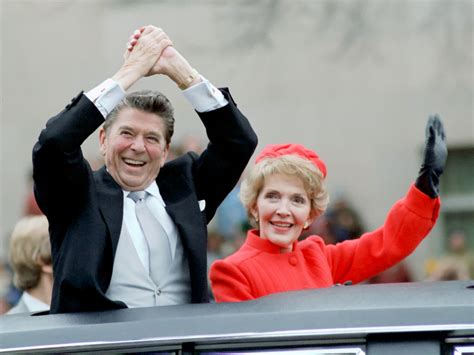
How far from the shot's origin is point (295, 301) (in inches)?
132

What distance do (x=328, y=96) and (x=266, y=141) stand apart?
3.00 ft

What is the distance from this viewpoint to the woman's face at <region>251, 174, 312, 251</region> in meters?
4.40

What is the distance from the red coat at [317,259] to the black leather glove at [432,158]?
4 centimetres

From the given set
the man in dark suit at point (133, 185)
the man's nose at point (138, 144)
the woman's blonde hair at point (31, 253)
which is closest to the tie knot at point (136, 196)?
the man in dark suit at point (133, 185)

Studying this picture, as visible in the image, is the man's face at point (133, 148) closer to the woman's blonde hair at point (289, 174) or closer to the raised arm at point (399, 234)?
the woman's blonde hair at point (289, 174)

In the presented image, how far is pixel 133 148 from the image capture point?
→ 4.16 m

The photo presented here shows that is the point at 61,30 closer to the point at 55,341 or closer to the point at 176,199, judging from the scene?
the point at 176,199

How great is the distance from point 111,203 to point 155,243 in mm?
186

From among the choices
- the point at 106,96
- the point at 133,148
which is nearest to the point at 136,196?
the point at 133,148

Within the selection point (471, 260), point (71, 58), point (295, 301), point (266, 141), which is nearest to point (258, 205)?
point (295, 301)

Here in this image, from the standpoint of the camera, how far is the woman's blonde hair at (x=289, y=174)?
14.5 ft

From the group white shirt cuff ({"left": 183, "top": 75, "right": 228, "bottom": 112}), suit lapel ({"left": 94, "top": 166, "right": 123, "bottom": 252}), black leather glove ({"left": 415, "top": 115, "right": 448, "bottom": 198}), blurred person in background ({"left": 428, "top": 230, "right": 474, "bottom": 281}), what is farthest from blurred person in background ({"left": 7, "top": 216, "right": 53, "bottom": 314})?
blurred person in background ({"left": 428, "top": 230, "right": 474, "bottom": 281})

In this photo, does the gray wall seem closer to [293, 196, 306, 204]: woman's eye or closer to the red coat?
the red coat

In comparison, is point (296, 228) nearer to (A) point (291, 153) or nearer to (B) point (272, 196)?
(B) point (272, 196)
